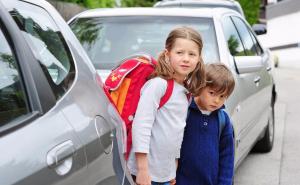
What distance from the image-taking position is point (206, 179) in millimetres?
3398

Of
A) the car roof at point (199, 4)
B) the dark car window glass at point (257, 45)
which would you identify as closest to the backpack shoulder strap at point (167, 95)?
the dark car window glass at point (257, 45)

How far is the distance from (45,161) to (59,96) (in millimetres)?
411

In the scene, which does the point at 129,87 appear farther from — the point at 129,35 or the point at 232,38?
the point at 232,38

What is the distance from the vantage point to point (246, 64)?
16.8 feet

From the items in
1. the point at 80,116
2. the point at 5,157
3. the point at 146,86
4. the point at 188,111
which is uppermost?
the point at 5,157

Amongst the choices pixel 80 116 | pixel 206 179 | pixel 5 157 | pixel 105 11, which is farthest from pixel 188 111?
pixel 105 11

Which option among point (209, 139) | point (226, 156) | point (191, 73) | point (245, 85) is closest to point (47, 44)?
point (191, 73)

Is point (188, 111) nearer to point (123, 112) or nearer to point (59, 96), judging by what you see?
point (123, 112)

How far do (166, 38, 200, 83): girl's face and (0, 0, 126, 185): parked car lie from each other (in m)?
0.51

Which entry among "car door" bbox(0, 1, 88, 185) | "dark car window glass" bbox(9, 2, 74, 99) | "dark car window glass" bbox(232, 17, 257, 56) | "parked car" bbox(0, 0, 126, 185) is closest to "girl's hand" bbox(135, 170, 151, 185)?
"parked car" bbox(0, 0, 126, 185)

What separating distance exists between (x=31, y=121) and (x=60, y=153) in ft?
0.47

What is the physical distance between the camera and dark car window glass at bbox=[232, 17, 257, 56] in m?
6.23

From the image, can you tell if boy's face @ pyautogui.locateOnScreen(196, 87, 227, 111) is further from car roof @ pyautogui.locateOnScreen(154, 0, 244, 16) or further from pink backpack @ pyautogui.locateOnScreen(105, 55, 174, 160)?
car roof @ pyautogui.locateOnScreen(154, 0, 244, 16)

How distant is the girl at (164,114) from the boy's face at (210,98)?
0.10 m
